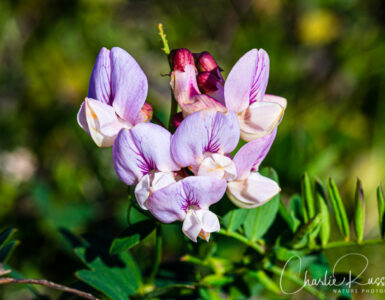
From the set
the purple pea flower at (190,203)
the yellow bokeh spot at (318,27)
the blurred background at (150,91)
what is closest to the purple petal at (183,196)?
the purple pea flower at (190,203)

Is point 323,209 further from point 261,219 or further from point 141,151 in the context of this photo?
point 141,151

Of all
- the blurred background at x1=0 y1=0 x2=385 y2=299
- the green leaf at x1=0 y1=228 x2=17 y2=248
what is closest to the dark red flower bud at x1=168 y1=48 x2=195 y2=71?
the green leaf at x1=0 y1=228 x2=17 y2=248

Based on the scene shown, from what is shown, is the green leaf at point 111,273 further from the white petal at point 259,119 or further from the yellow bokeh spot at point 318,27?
the yellow bokeh spot at point 318,27

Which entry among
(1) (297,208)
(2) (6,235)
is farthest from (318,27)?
(2) (6,235)

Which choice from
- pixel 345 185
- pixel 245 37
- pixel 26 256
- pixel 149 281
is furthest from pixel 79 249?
pixel 245 37

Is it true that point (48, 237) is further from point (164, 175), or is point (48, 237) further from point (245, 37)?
point (245, 37)

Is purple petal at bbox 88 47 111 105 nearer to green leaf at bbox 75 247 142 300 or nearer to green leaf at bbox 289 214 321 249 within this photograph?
green leaf at bbox 75 247 142 300
